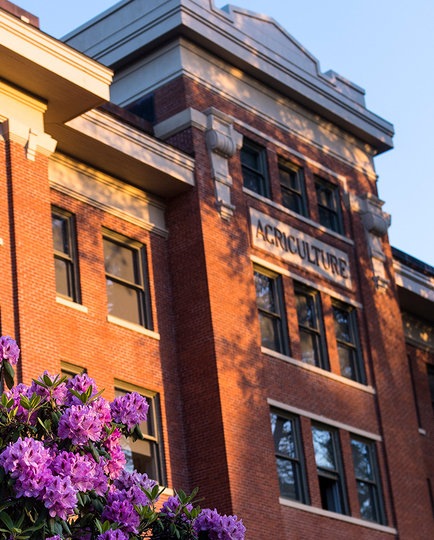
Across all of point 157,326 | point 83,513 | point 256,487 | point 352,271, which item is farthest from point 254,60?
point 83,513

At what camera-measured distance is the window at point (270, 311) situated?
2328 centimetres

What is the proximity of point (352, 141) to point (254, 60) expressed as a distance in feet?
16.2

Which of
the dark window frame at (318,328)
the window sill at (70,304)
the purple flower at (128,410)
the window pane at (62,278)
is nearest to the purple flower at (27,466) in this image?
the purple flower at (128,410)

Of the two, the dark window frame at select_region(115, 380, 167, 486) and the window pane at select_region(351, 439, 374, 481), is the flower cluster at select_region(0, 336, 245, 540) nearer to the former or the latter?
the dark window frame at select_region(115, 380, 167, 486)

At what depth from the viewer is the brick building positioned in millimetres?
18891

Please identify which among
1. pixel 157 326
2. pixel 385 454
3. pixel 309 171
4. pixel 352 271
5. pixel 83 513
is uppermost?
pixel 309 171

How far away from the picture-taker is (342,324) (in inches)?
1026

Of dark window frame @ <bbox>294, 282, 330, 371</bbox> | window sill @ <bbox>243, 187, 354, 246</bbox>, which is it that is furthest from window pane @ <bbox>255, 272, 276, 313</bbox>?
window sill @ <bbox>243, 187, 354, 246</bbox>

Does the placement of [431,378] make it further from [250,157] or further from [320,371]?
[250,157]

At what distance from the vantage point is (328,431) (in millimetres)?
23641

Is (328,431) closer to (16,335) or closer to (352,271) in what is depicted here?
(352,271)

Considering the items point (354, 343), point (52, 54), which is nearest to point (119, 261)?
point (52, 54)

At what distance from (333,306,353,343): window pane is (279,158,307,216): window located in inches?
111

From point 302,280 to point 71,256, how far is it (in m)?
6.76
